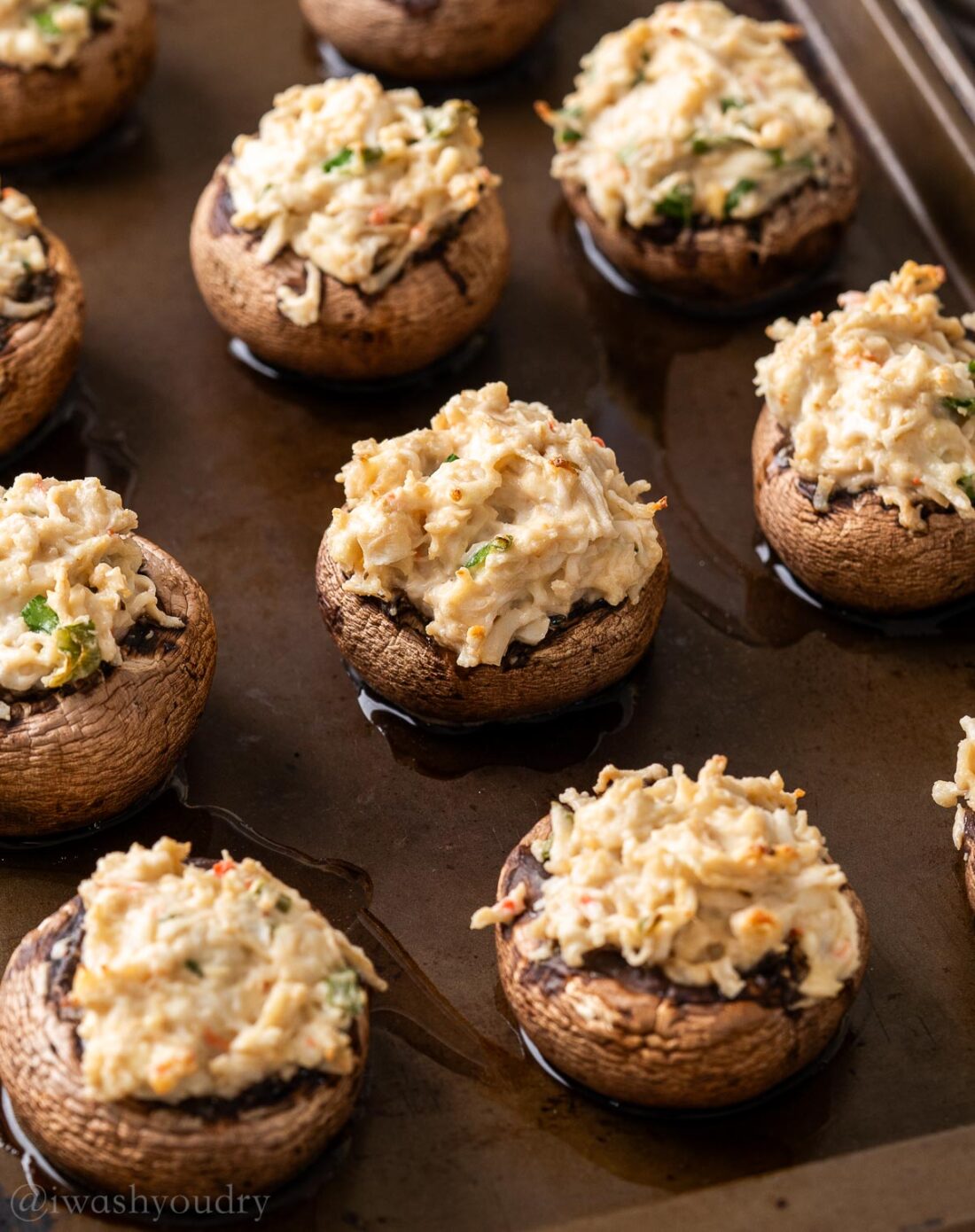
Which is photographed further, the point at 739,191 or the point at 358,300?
the point at 739,191

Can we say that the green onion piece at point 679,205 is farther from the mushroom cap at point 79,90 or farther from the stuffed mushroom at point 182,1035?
the stuffed mushroom at point 182,1035

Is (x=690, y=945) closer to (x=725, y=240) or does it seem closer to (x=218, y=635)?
(x=218, y=635)

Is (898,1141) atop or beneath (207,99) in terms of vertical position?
beneath

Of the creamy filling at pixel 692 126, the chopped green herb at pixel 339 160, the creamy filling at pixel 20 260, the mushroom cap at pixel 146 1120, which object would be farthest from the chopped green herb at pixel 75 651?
the creamy filling at pixel 692 126


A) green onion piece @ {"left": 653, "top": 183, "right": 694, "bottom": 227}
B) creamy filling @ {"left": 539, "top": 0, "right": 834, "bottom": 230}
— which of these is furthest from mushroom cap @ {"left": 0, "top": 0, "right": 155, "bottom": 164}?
green onion piece @ {"left": 653, "top": 183, "right": 694, "bottom": 227}

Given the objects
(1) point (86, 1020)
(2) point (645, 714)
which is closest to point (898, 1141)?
(2) point (645, 714)

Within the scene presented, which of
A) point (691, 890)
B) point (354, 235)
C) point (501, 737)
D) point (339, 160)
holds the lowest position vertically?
point (501, 737)

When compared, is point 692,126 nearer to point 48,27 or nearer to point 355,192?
point 355,192

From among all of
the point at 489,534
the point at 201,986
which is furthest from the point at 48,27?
the point at 201,986
